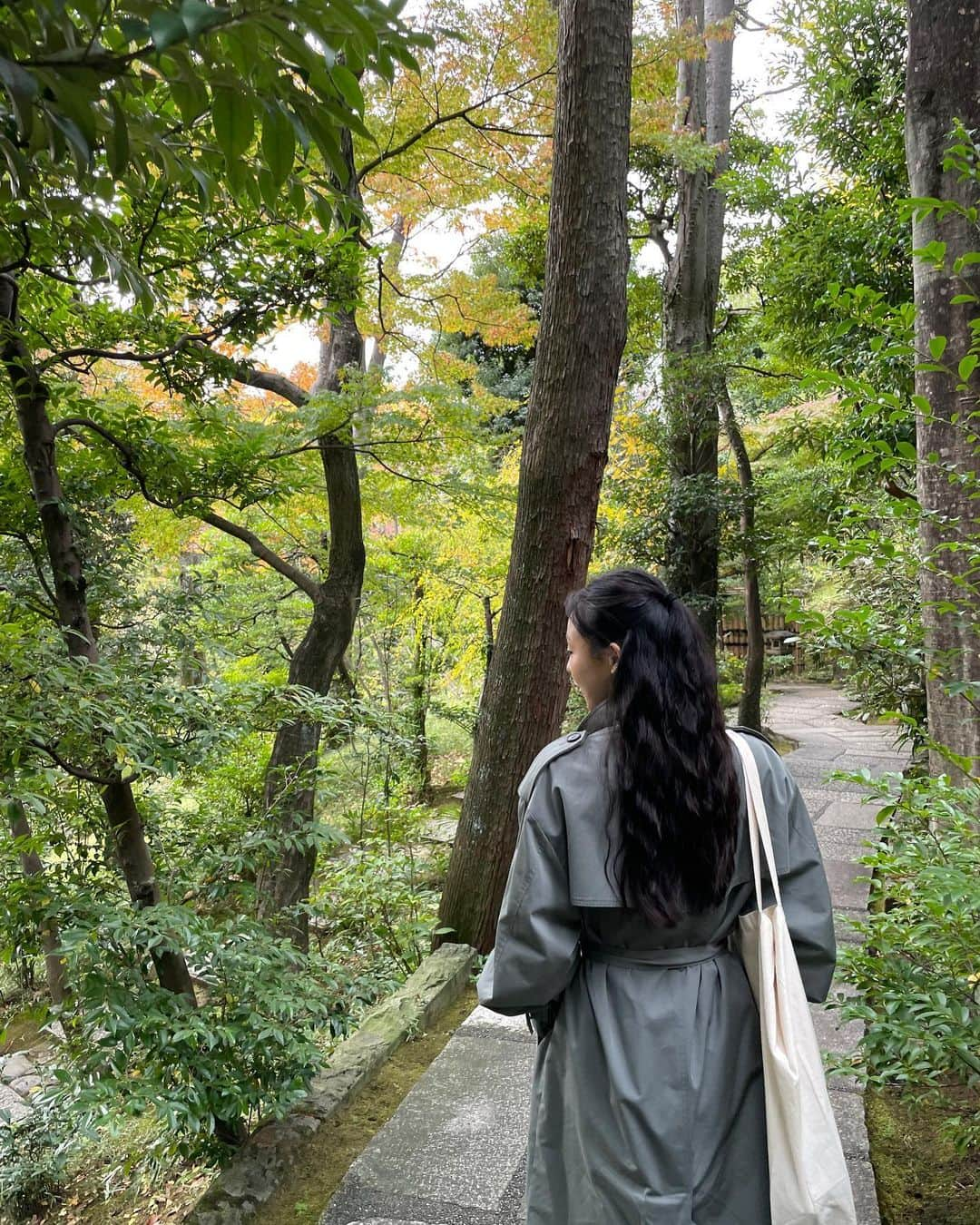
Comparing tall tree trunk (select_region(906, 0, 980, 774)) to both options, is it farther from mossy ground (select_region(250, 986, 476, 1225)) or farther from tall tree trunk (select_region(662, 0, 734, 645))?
tall tree trunk (select_region(662, 0, 734, 645))

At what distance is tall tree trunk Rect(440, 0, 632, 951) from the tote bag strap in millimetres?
2326

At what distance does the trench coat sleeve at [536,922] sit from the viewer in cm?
131

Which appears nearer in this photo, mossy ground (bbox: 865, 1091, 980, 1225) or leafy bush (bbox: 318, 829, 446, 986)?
mossy ground (bbox: 865, 1091, 980, 1225)

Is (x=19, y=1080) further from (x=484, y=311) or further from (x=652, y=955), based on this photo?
(x=484, y=311)

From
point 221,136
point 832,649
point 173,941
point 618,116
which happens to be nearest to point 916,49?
point 618,116

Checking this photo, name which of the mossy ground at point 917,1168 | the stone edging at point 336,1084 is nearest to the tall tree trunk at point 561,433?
the stone edging at point 336,1084

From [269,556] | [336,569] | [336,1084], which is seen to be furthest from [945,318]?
[269,556]

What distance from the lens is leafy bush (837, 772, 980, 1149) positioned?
64.2 inches

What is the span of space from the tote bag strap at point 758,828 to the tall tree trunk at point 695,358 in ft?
20.4

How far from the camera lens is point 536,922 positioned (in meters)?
1.31

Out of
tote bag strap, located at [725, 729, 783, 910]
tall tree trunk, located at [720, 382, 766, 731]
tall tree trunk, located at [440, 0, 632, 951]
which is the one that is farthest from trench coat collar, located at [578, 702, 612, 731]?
tall tree trunk, located at [720, 382, 766, 731]

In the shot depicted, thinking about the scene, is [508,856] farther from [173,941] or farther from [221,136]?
[221,136]

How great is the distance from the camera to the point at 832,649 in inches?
104

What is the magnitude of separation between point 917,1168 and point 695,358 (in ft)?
→ 22.1
